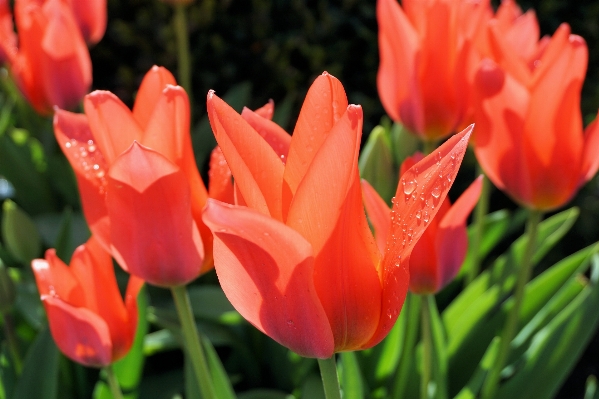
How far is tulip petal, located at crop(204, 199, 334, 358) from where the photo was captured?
521 mm

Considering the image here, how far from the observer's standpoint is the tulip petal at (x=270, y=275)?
1.71 ft

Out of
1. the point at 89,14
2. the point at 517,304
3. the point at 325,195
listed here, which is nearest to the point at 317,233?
the point at 325,195

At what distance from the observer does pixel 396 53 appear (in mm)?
1187

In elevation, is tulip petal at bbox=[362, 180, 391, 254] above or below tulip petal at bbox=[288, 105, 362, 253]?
below

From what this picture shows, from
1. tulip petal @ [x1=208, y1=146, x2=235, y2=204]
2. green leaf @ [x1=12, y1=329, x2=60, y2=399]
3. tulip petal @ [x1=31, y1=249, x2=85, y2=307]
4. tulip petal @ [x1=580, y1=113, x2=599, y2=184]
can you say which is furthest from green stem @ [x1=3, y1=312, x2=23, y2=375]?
tulip petal @ [x1=580, y1=113, x2=599, y2=184]

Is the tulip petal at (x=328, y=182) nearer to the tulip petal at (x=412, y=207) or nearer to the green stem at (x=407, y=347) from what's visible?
the tulip petal at (x=412, y=207)

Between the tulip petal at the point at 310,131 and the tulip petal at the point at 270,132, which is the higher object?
the tulip petal at the point at 310,131

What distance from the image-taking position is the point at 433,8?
1.10m

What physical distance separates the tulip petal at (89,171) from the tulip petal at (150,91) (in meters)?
0.07

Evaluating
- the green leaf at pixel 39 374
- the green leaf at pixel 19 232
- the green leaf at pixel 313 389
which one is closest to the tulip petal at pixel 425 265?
the green leaf at pixel 313 389

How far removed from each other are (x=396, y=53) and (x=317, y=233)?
27.1 inches

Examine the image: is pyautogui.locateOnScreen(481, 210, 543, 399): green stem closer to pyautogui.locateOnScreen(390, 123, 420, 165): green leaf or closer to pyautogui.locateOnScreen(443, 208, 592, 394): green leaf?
pyautogui.locateOnScreen(443, 208, 592, 394): green leaf

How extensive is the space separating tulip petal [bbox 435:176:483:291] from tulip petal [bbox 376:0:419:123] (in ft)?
1.10

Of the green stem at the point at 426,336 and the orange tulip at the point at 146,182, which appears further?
the green stem at the point at 426,336
